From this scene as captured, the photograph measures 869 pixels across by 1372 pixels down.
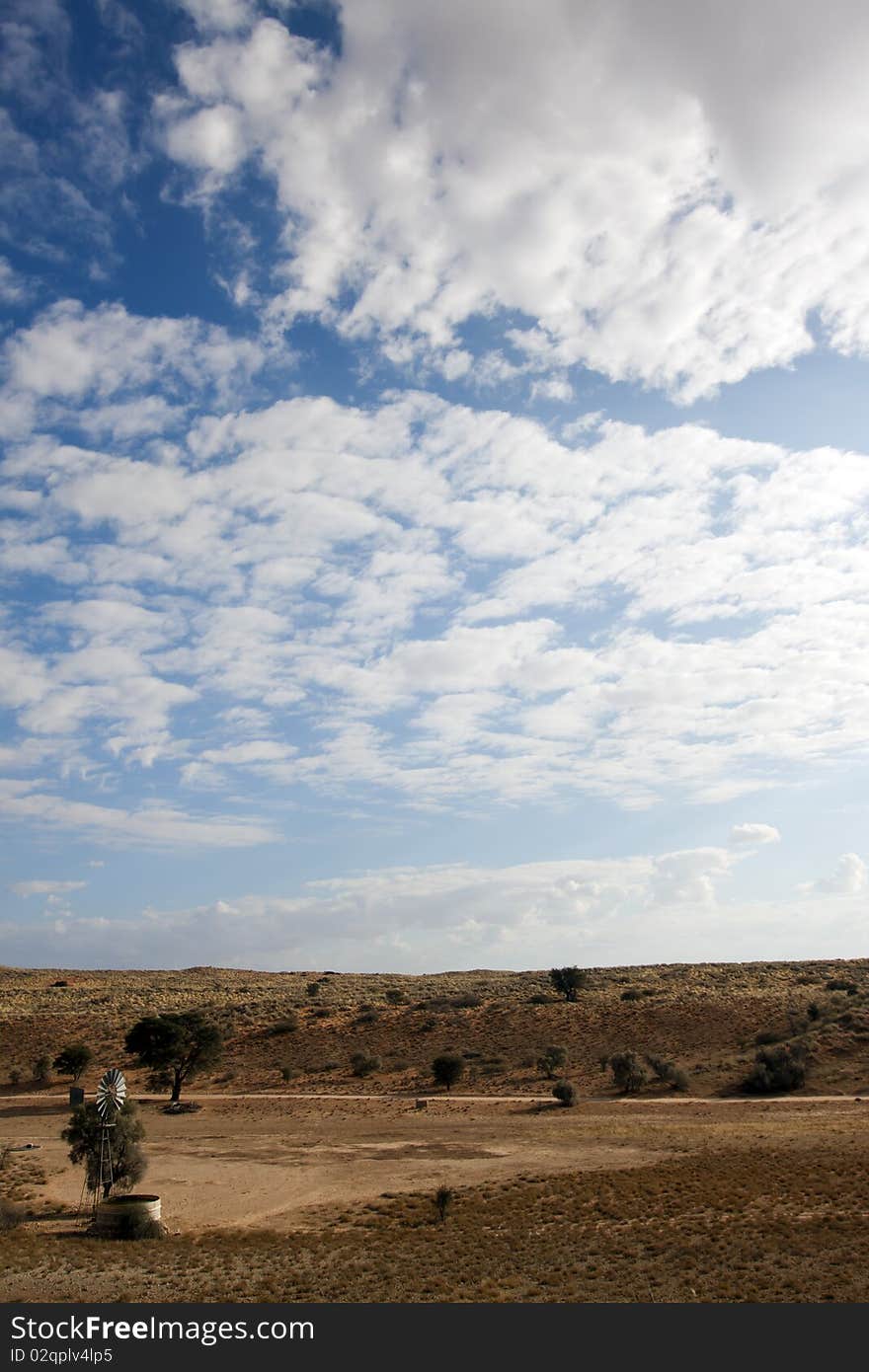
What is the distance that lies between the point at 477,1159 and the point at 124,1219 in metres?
A: 17.4

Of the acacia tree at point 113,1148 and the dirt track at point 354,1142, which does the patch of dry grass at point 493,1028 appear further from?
the acacia tree at point 113,1148

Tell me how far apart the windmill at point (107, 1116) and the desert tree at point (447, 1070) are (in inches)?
1187

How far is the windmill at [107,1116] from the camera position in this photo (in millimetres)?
35188

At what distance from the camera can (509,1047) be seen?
233 feet

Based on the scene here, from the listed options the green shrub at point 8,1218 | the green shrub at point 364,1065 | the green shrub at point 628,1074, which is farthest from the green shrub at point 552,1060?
the green shrub at point 8,1218

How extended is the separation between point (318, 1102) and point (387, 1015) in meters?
23.7

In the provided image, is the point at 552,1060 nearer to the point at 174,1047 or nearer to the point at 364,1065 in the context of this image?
the point at 364,1065

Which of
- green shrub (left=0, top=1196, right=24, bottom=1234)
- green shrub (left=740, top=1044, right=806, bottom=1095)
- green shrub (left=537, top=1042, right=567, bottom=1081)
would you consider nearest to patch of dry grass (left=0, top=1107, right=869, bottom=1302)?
green shrub (left=0, top=1196, right=24, bottom=1234)

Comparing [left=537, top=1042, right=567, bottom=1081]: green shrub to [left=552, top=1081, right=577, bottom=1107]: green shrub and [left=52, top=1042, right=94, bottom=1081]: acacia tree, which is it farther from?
[left=52, top=1042, right=94, bottom=1081]: acacia tree

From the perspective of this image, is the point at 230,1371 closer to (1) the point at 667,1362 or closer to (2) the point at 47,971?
(1) the point at 667,1362

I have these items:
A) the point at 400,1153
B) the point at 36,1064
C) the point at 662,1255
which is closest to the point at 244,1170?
the point at 400,1153

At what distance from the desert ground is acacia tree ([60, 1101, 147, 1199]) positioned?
5.43 feet

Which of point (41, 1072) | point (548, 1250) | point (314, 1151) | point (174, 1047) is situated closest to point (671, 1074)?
point (314, 1151)

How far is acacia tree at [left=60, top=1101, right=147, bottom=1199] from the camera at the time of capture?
35.5 meters
